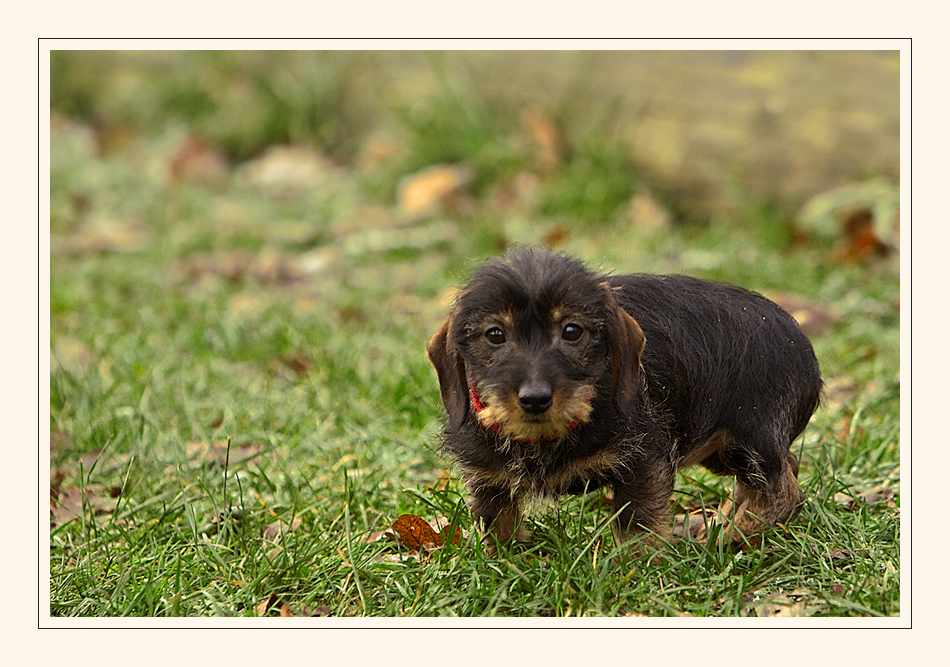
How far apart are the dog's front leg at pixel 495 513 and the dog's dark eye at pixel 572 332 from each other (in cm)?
79

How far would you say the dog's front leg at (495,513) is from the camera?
3990mm

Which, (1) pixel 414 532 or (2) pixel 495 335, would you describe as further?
(1) pixel 414 532

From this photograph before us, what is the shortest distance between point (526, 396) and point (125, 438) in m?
2.79

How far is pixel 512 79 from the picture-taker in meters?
10.1

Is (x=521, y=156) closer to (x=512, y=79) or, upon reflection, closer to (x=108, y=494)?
(x=512, y=79)

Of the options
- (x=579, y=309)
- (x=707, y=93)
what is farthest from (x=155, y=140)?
(x=579, y=309)

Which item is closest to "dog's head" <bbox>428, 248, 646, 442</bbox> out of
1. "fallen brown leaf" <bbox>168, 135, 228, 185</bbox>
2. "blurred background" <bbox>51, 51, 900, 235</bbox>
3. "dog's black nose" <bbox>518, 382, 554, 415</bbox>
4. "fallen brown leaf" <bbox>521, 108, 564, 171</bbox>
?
"dog's black nose" <bbox>518, 382, 554, 415</bbox>

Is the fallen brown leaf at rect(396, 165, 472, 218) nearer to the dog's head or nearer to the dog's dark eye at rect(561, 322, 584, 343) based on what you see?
the dog's head

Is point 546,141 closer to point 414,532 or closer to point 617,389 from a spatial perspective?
point 414,532

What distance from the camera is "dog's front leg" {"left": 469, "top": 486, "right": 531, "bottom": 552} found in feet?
13.1

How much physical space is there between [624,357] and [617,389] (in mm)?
130

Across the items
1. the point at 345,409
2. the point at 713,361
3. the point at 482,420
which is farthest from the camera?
the point at 345,409

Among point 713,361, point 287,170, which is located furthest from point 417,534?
point 287,170

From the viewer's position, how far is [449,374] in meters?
3.77
